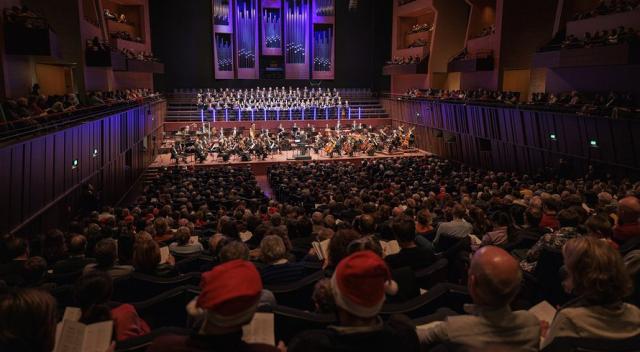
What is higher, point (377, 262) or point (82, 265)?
point (377, 262)

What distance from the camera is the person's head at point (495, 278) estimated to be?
7.14ft

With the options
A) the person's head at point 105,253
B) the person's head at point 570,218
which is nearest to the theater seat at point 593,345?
the person's head at point 570,218

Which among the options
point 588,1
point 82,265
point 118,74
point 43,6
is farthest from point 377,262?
point 118,74

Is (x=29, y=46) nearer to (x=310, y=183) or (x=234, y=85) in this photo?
(x=310, y=183)

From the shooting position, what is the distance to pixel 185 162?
19391mm

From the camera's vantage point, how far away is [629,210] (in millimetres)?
4426

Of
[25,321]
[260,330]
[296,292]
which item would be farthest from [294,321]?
[25,321]

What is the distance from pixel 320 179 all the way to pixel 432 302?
36.2ft

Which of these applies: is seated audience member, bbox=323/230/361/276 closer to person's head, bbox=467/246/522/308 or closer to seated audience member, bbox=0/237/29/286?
person's head, bbox=467/246/522/308

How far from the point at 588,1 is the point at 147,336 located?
67.3 feet

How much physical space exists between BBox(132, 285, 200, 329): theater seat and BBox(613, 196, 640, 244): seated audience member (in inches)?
146

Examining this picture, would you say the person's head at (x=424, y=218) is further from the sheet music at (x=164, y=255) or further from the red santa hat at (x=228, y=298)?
the red santa hat at (x=228, y=298)

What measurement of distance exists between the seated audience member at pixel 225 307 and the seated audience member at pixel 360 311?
33 cm

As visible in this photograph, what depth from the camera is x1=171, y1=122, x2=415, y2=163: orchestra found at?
1975 cm
